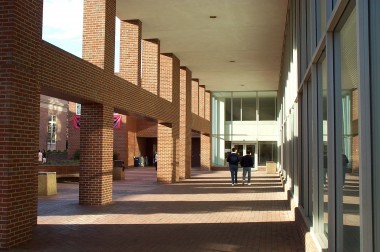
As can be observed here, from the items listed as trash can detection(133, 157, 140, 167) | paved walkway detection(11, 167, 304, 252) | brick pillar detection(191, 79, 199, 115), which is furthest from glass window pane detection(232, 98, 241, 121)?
paved walkway detection(11, 167, 304, 252)

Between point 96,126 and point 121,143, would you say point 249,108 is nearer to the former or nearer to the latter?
point 121,143

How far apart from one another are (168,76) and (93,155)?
992 cm

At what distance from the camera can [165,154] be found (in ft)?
73.6

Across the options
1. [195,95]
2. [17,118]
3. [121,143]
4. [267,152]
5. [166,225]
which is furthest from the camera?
[121,143]

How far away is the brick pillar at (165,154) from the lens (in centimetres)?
2234

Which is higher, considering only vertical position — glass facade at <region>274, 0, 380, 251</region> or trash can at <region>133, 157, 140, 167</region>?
glass facade at <region>274, 0, 380, 251</region>

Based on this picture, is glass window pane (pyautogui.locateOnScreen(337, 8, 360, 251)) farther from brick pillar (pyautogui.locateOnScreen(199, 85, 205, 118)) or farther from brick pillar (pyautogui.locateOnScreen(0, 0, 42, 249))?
brick pillar (pyautogui.locateOnScreen(199, 85, 205, 118))

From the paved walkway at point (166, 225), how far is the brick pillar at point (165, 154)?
20.0ft

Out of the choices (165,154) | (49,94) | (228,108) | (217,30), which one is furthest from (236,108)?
(49,94)

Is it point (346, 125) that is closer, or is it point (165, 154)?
point (346, 125)

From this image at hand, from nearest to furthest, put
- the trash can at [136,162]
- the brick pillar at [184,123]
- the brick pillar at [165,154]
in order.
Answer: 1. the brick pillar at [165,154]
2. the brick pillar at [184,123]
3. the trash can at [136,162]

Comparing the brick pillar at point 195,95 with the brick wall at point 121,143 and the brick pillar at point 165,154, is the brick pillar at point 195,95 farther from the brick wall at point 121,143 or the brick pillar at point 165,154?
the brick wall at point 121,143

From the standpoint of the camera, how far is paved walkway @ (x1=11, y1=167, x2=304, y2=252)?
802 centimetres

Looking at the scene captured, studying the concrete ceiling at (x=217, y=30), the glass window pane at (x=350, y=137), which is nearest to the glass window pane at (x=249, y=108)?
the concrete ceiling at (x=217, y=30)
